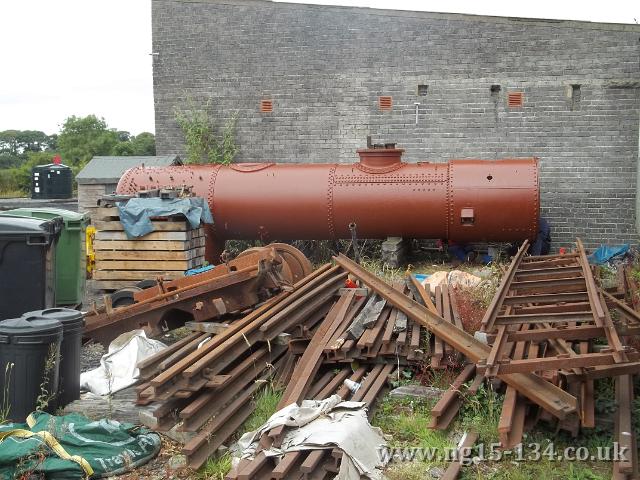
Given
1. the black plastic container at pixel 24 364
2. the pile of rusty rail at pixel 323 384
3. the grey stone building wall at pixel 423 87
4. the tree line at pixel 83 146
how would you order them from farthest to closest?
the tree line at pixel 83 146 → the grey stone building wall at pixel 423 87 → the black plastic container at pixel 24 364 → the pile of rusty rail at pixel 323 384

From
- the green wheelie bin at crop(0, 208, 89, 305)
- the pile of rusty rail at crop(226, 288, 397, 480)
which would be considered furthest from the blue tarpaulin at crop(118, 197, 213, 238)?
the pile of rusty rail at crop(226, 288, 397, 480)

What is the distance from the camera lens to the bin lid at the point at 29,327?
525cm

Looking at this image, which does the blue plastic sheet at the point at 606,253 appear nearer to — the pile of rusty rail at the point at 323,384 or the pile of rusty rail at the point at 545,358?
the pile of rusty rail at the point at 545,358

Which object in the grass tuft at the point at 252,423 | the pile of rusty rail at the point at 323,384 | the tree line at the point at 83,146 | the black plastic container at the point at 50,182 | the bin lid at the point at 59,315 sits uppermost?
the tree line at the point at 83,146

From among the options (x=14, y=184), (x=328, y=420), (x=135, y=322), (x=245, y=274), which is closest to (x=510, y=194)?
(x=245, y=274)

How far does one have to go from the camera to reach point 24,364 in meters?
5.24

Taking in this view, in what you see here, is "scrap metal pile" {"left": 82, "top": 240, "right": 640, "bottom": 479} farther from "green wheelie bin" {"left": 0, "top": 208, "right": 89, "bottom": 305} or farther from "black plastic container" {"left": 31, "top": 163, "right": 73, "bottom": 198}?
"black plastic container" {"left": 31, "top": 163, "right": 73, "bottom": 198}

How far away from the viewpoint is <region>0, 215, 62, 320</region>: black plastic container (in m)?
6.73

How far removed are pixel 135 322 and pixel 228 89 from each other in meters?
9.11

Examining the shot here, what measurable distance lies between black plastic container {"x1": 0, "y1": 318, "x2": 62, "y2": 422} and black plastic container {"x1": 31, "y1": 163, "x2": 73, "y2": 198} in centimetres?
2019

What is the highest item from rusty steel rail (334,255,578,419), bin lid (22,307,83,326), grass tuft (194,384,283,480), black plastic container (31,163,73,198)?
black plastic container (31,163,73,198)

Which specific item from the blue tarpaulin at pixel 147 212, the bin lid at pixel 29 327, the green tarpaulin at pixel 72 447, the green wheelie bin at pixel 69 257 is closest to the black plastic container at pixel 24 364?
the bin lid at pixel 29 327

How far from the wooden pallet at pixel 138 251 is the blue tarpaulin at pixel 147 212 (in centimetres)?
10

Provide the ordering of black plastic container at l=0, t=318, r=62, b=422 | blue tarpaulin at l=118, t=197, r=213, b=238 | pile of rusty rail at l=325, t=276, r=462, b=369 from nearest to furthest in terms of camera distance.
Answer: black plastic container at l=0, t=318, r=62, b=422, pile of rusty rail at l=325, t=276, r=462, b=369, blue tarpaulin at l=118, t=197, r=213, b=238
